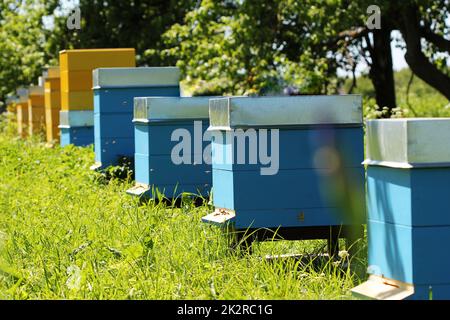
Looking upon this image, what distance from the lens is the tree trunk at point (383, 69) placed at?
18.5m

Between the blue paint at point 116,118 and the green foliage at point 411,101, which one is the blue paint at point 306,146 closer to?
the blue paint at point 116,118

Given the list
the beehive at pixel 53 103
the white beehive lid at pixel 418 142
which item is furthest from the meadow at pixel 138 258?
the beehive at pixel 53 103

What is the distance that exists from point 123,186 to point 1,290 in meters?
4.17

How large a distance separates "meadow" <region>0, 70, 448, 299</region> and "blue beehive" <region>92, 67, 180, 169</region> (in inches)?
57.1

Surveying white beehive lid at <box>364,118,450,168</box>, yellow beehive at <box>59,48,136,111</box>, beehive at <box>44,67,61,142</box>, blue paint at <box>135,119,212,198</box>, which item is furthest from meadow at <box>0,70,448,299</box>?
beehive at <box>44,67,61,142</box>

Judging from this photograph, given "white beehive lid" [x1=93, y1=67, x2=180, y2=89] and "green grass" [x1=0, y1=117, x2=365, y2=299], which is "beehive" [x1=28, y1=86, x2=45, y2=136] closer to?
"white beehive lid" [x1=93, y1=67, x2=180, y2=89]

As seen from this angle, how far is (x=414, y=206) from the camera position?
13.8 feet

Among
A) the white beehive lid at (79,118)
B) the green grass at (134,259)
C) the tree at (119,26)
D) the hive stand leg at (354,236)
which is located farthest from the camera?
the tree at (119,26)

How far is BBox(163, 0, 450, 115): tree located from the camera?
16.0 m

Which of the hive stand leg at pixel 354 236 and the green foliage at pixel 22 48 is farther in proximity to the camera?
the green foliage at pixel 22 48

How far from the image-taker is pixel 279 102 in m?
5.75

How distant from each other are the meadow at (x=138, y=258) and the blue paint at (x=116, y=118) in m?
1.45
